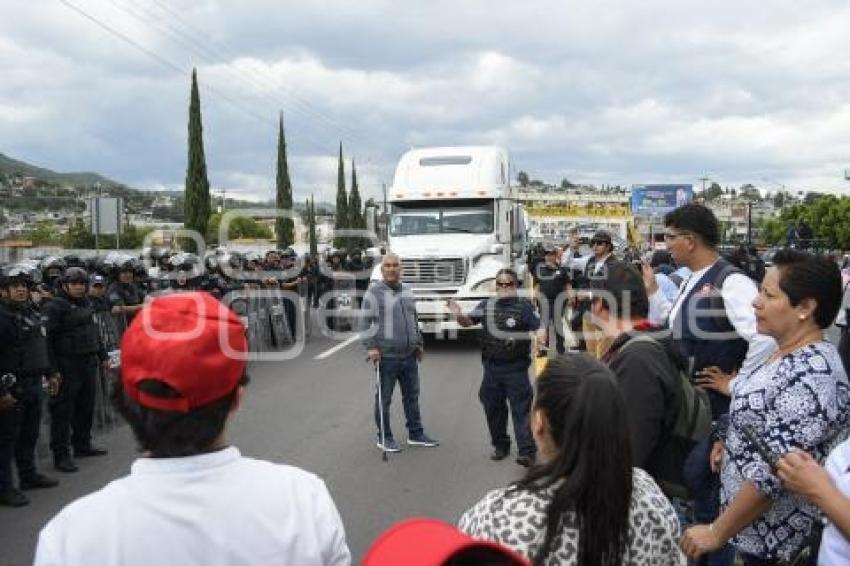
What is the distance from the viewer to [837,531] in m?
2.33

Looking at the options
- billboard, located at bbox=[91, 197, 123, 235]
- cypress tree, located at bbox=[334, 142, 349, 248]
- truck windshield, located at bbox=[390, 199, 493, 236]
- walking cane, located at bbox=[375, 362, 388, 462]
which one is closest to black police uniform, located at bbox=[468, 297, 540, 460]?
walking cane, located at bbox=[375, 362, 388, 462]

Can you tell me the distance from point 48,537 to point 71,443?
7263mm

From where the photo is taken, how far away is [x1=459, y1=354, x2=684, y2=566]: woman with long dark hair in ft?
6.66

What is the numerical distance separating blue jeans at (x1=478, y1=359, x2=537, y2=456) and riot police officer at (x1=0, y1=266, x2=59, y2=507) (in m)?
3.98

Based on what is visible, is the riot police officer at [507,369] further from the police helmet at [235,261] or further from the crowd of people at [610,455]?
the police helmet at [235,261]

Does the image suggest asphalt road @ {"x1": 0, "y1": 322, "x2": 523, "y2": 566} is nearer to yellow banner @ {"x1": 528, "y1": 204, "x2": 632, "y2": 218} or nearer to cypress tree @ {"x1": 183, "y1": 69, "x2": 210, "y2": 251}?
cypress tree @ {"x1": 183, "y1": 69, "x2": 210, "y2": 251}

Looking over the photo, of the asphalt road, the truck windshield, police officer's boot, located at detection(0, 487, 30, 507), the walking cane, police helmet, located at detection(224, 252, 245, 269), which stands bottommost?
the asphalt road

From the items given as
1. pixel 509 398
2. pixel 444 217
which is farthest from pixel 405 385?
pixel 444 217

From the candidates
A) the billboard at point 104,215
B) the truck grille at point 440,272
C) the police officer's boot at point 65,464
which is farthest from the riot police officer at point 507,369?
the billboard at point 104,215

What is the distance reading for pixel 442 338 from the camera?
54.9 ft

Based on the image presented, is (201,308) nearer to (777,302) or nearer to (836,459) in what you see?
(836,459)

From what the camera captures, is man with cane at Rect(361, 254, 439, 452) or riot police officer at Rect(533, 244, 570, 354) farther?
riot police officer at Rect(533, 244, 570, 354)

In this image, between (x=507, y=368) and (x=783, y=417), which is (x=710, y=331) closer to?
(x=783, y=417)

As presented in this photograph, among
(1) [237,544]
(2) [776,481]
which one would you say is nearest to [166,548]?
(1) [237,544]
